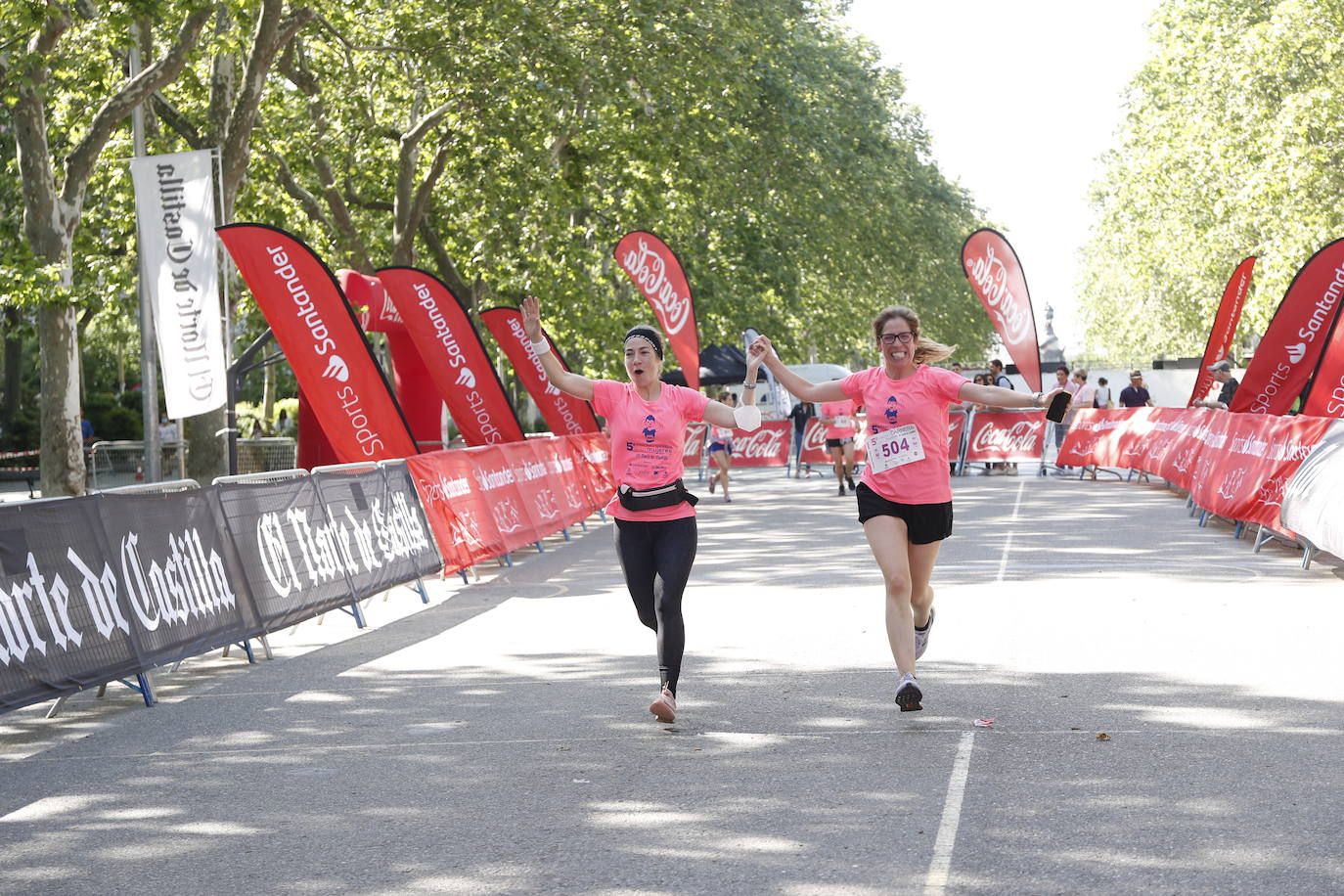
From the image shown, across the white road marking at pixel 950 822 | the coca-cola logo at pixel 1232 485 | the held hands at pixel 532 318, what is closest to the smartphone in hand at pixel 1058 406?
the white road marking at pixel 950 822

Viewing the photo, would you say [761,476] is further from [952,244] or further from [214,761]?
[952,244]

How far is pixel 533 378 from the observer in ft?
82.0

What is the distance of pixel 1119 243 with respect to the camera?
69500 mm

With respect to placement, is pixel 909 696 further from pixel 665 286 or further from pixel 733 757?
pixel 665 286

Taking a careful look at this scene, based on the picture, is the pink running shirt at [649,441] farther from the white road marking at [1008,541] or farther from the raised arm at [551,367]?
the white road marking at [1008,541]

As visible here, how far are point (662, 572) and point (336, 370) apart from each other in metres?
9.43

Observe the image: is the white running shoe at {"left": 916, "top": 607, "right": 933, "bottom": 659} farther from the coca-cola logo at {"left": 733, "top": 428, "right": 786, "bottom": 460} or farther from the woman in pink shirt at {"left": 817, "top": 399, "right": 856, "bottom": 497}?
the coca-cola logo at {"left": 733, "top": 428, "right": 786, "bottom": 460}

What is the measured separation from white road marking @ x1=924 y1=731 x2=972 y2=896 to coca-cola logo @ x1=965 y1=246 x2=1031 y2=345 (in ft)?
71.7

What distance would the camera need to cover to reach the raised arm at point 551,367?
8.20 m

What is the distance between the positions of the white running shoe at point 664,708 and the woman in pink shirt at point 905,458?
1.05m

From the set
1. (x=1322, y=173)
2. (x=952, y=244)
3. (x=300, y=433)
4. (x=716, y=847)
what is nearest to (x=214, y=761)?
(x=716, y=847)

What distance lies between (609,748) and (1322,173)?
33678 millimetres

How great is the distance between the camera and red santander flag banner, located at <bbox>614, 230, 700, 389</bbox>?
24266 millimetres

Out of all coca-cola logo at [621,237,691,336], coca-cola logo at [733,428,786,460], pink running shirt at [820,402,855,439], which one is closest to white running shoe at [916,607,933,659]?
coca-cola logo at [621,237,691,336]
